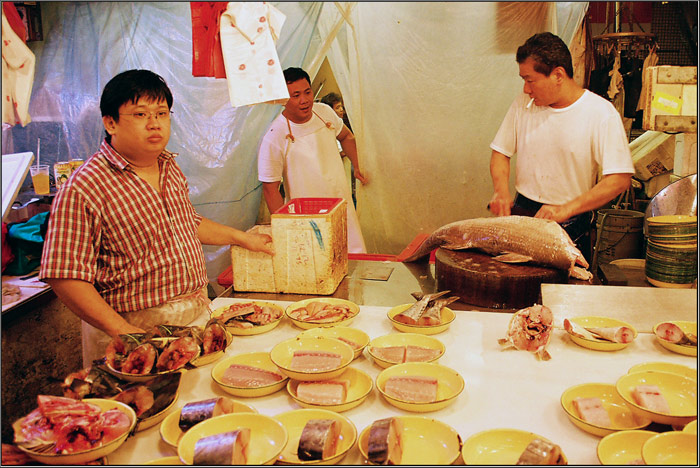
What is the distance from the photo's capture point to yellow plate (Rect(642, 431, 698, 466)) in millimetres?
1456

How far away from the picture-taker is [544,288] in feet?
8.66

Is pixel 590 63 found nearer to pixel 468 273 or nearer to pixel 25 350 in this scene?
pixel 468 273

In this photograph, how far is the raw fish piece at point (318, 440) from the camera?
1499mm

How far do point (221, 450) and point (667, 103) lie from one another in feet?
8.75

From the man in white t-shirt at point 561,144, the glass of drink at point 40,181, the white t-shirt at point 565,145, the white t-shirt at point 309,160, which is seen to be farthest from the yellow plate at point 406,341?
the glass of drink at point 40,181

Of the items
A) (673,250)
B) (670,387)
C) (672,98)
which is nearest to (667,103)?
(672,98)

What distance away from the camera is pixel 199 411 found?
65.5 inches

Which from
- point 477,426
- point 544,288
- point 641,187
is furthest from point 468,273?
point 641,187

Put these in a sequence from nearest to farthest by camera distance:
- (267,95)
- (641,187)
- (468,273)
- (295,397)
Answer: (295,397)
(267,95)
(468,273)
(641,187)

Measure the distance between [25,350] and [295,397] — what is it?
3346 millimetres

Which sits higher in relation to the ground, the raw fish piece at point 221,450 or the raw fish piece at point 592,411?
the raw fish piece at point 221,450

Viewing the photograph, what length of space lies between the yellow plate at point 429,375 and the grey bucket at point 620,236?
489 centimetres

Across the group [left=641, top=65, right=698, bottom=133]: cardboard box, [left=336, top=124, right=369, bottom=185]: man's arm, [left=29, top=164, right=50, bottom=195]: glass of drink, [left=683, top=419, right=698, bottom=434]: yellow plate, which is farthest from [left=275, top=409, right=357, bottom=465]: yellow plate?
[left=29, top=164, right=50, bottom=195]: glass of drink

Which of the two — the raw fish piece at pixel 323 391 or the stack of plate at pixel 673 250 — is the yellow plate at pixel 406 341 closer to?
the raw fish piece at pixel 323 391
